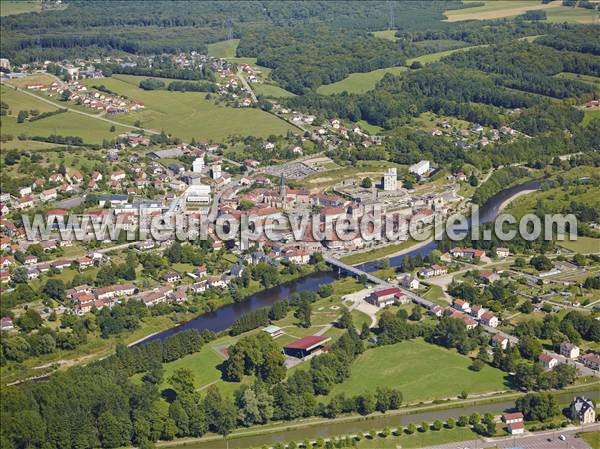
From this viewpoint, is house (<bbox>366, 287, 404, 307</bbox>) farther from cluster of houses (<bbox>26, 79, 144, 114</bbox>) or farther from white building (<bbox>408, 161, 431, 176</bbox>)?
cluster of houses (<bbox>26, 79, 144, 114</bbox>)

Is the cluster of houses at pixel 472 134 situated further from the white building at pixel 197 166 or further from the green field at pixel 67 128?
the green field at pixel 67 128

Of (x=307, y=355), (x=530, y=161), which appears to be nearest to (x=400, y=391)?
(x=307, y=355)

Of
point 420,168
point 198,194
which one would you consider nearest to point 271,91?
point 420,168

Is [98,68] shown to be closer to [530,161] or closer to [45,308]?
[530,161]

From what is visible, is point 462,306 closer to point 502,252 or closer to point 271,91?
point 502,252

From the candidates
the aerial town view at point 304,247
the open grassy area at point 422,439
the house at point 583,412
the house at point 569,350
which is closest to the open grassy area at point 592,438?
the aerial town view at point 304,247

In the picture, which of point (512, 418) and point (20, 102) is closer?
point (512, 418)
